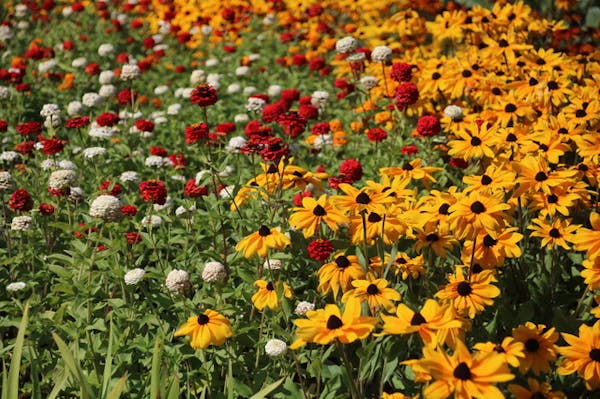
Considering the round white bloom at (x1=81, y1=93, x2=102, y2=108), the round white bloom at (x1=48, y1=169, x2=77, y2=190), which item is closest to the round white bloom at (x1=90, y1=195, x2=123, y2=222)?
the round white bloom at (x1=48, y1=169, x2=77, y2=190)

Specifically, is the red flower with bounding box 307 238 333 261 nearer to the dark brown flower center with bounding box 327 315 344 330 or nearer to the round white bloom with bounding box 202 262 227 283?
the round white bloom with bounding box 202 262 227 283

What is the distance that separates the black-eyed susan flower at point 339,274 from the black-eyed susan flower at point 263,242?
0.18 m

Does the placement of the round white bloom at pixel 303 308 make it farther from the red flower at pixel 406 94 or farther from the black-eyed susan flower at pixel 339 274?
the red flower at pixel 406 94

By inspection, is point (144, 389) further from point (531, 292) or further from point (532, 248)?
point (532, 248)

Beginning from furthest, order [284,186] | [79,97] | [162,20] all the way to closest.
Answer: [162,20] → [79,97] → [284,186]

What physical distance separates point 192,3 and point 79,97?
2.79m

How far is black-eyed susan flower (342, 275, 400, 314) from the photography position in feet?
6.90

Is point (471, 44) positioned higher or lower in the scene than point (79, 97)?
higher

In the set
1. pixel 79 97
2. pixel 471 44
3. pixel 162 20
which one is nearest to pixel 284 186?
pixel 471 44

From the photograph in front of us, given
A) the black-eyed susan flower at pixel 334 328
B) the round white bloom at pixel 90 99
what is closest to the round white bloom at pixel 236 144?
the round white bloom at pixel 90 99

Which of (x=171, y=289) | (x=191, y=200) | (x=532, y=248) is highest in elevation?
(x=171, y=289)

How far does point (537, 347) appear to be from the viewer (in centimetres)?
200

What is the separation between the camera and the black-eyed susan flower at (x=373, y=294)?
2.10 m

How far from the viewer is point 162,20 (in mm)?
8141
